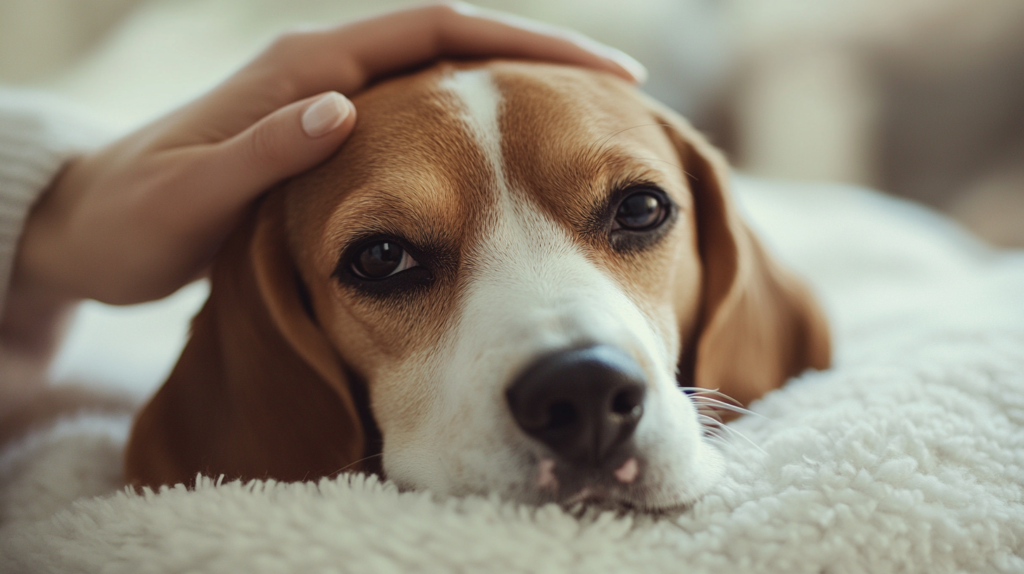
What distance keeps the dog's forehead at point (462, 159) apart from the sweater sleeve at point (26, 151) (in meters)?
0.82

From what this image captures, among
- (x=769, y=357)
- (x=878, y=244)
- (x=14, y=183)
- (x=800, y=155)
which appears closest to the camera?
(x=14, y=183)

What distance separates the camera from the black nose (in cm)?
115

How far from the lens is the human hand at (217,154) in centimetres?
167

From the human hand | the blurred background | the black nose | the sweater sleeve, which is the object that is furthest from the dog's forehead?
the blurred background

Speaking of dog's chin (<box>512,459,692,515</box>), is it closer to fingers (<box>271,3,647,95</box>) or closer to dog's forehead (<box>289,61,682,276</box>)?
dog's forehead (<box>289,61,682,276</box>)

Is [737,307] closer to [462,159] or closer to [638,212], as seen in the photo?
[638,212]

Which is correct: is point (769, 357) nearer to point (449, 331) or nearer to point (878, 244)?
point (449, 331)

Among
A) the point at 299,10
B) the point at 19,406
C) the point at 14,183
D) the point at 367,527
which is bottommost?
the point at 19,406

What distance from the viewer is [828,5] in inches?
185

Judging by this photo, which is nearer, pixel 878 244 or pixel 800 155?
pixel 878 244

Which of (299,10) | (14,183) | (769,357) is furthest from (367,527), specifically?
(299,10)

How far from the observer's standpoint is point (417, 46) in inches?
78.7

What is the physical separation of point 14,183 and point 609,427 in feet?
6.02

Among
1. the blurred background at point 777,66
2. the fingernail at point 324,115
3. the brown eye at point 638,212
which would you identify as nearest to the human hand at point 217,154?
the fingernail at point 324,115
